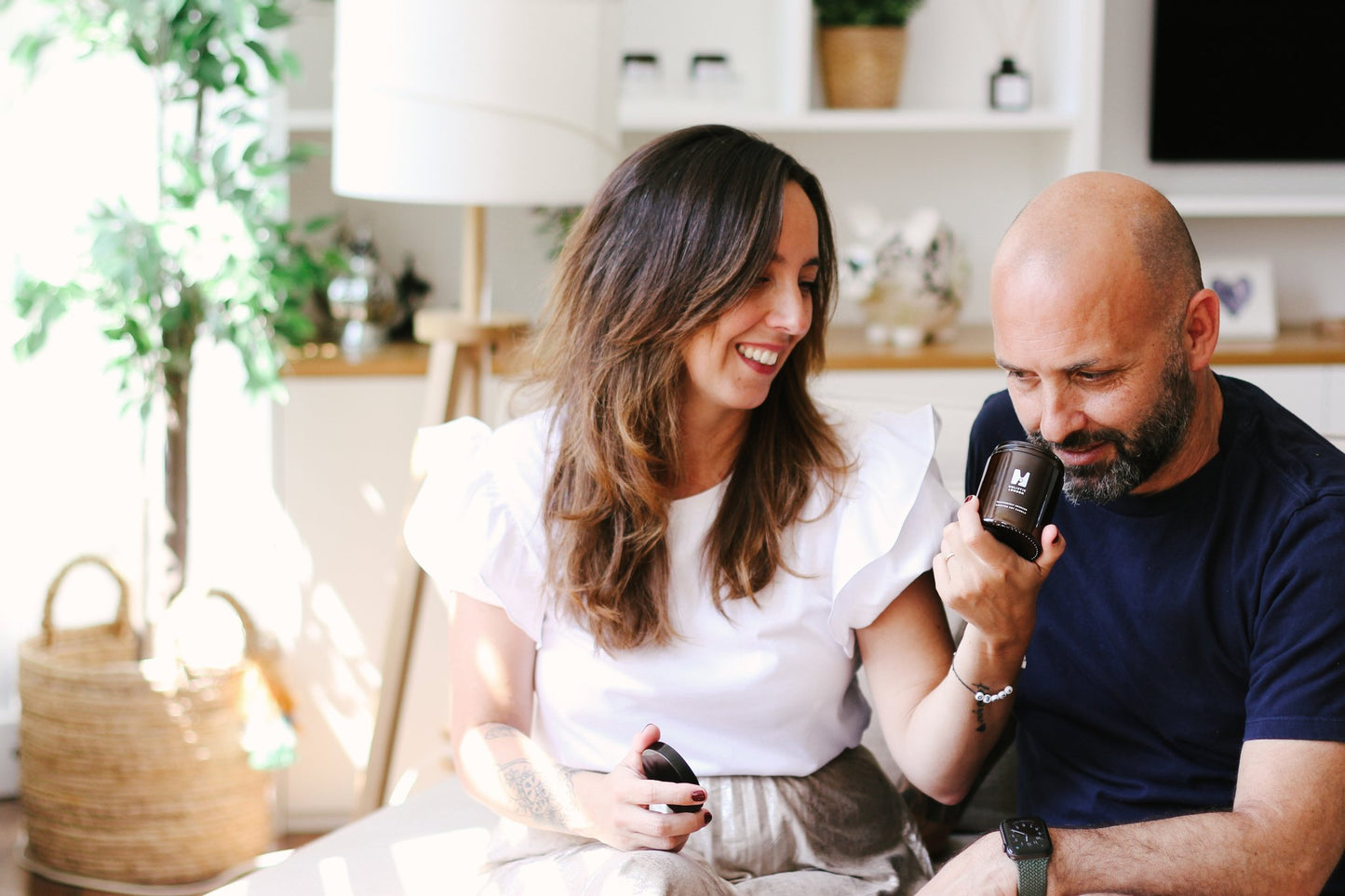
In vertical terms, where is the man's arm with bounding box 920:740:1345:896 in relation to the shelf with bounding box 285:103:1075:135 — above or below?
below

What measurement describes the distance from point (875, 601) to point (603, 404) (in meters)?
0.37

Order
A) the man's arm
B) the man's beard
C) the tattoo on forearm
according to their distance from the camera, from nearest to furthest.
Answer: the man's arm
the man's beard
the tattoo on forearm

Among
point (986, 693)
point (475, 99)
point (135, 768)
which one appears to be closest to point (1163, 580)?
point (986, 693)

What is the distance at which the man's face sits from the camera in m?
1.28

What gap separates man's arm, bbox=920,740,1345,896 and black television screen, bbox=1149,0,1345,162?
248cm

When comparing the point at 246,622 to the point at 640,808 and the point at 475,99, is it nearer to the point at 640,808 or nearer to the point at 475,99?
the point at 475,99

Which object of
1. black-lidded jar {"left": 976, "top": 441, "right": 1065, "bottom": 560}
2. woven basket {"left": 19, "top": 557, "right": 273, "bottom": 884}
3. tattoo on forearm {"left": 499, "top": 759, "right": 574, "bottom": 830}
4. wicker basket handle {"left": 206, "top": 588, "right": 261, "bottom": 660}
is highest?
black-lidded jar {"left": 976, "top": 441, "right": 1065, "bottom": 560}

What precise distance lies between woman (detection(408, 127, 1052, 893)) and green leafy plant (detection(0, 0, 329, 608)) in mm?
1118

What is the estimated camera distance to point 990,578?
125 centimetres

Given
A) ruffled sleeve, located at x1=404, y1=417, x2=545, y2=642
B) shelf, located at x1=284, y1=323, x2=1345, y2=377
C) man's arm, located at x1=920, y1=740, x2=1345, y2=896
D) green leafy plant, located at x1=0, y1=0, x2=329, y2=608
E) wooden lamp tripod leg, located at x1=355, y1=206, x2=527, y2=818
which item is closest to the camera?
man's arm, located at x1=920, y1=740, x2=1345, y2=896

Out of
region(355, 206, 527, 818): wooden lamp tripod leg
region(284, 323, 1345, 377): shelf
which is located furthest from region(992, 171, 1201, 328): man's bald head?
region(284, 323, 1345, 377): shelf

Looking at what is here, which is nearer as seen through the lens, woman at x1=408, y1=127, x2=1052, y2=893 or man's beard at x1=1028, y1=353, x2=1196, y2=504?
man's beard at x1=1028, y1=353, x2=1196, y2=504

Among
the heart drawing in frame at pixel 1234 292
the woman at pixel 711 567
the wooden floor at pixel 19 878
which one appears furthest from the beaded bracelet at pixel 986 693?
the heart drawing in frame at pixel 1234 292

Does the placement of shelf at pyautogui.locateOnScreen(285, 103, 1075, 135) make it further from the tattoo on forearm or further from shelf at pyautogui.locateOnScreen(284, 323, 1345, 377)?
the tattoo on forearm
